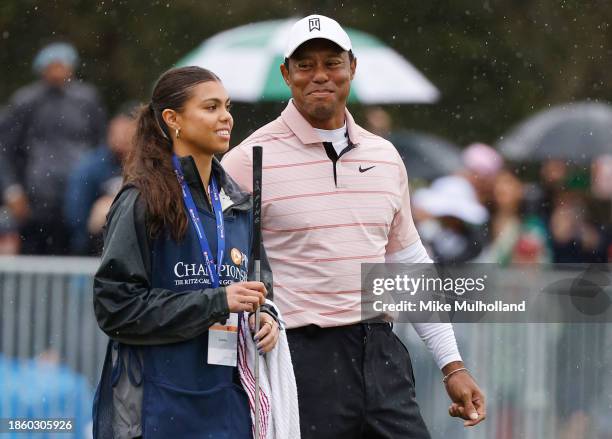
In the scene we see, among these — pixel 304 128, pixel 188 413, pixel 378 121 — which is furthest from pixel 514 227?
pixel 188 413

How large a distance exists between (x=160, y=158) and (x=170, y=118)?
153mm

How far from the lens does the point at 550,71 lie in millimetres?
12062

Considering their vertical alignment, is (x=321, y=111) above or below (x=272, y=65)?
below

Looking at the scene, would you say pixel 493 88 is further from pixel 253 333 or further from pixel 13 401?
pixel 253 333

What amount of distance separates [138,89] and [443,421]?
4085 millimetres

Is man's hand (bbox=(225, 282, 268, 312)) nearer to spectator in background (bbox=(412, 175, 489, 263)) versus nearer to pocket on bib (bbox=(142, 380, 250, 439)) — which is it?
pocket on bib (bbox=(142, 380, 250, 439))

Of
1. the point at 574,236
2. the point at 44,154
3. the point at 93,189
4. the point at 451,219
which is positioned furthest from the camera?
the point at 451,219

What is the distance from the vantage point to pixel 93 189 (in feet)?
25.2

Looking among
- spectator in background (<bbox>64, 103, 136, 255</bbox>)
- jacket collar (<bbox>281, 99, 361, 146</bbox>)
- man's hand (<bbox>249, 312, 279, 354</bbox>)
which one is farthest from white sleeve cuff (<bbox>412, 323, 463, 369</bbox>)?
spectator in background (<bbox>64, 103, 136, 255</bbox>)

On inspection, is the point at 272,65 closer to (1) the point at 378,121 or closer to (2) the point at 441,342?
(1) the point at 378,121

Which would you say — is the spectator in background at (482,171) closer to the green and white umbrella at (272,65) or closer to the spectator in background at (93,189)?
the green and white umbrella at (272,65)

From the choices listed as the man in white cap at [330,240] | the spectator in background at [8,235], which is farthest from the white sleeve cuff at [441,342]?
the spectator in background at [8,235]

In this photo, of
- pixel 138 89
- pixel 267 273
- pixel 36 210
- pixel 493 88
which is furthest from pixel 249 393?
pixel 493 88

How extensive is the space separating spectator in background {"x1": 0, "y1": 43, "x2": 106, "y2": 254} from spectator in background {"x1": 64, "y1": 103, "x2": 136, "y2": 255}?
0.09 m
